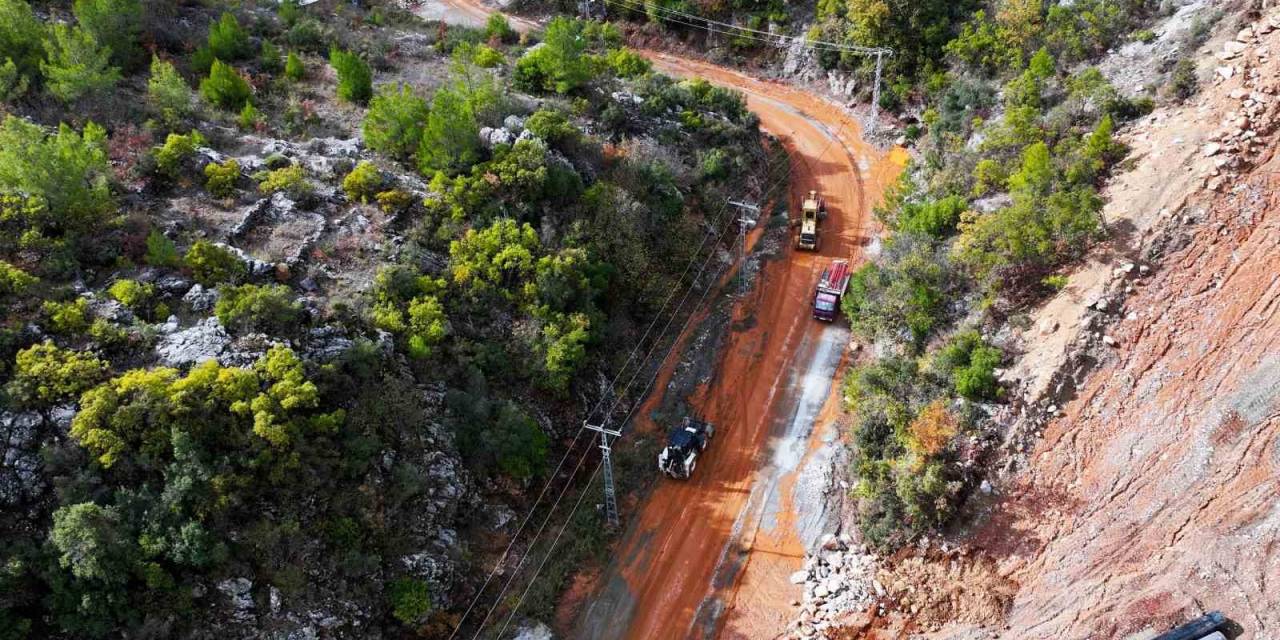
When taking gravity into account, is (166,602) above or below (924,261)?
below

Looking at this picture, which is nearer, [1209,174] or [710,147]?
[1209,174]

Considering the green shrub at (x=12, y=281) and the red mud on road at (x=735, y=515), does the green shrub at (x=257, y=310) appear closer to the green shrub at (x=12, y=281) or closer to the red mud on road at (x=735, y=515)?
the green shrub at (x=12, y=281)

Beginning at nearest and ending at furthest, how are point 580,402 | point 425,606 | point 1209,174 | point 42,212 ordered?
point 425,606 < point 42,212 < point 1209,174 < point 580,402

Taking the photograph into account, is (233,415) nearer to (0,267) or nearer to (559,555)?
(0,267)

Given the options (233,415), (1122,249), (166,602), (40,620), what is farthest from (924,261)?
(40,620)

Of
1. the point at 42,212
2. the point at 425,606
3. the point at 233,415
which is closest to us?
the point at 233,415

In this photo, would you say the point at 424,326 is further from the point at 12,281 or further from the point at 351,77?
the point at 351,77

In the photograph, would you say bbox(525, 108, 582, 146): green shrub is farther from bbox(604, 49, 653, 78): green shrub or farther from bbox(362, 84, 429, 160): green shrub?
bbox(604, 49, 653, 78): green shrub

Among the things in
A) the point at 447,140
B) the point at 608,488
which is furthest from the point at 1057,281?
the point at 447,140
